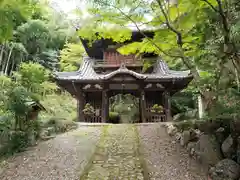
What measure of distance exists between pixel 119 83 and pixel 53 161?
24.5 ft

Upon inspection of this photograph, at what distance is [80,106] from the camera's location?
511 inches

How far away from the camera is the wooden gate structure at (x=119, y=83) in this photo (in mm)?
12023

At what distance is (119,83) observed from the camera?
41.4ft

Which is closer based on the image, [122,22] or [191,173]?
[191,173]

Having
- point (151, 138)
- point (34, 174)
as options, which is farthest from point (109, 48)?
point (34, 174)

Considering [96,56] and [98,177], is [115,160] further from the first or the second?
[96,56]

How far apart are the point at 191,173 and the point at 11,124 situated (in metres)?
5.17

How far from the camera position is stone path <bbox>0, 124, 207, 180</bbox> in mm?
4805

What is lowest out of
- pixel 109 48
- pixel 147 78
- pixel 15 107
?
pixel 15 107

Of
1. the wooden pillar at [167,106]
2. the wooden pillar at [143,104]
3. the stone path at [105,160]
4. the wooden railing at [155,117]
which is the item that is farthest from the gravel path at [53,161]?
the wooden pillar at [167,106]

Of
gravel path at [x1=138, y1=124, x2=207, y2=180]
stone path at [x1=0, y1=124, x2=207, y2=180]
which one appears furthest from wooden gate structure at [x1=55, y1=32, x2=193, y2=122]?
gravel path at [x1=138, y1=124, x2=207, y2=180]

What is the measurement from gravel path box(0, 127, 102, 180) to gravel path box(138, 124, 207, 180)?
158cm

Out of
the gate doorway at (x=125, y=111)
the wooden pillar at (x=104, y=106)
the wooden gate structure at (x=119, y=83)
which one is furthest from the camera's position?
the gate doorway at (x=125, y=111)

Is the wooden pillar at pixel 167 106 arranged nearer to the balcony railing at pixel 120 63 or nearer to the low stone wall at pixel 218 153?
the balcony railing at pixel 120 63
